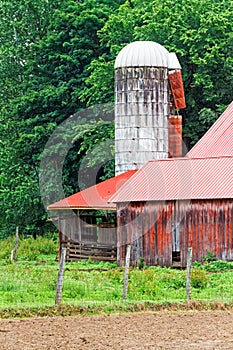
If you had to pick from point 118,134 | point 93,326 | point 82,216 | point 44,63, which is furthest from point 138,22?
point 93,326

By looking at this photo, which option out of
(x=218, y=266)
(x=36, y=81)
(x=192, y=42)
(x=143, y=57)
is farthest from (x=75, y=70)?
(x=218, y=266)

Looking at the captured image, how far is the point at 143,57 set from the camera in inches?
1415

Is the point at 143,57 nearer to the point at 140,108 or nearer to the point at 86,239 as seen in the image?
the point at 140,108

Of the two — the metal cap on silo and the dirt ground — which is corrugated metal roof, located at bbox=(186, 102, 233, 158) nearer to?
the metal cap on silo

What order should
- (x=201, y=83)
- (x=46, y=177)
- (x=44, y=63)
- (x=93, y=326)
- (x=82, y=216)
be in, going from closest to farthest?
(x=93, y=326) < (x=82, y=216) < (x=201, y=83) < (x=46, y=177) < (x=44, y=63)

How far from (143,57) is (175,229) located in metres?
10.3

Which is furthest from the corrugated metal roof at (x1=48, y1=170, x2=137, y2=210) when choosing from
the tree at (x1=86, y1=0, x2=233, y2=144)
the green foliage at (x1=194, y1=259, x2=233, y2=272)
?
the tree at (x1=86, y1=0, x2=233, y2=144)

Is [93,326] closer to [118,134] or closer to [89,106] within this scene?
[118,134]

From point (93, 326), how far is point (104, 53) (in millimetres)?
30886

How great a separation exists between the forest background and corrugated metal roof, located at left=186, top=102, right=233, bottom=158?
271 inches

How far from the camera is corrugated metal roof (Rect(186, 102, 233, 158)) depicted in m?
31.5

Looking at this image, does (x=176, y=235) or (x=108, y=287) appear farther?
(x=176, y=235)

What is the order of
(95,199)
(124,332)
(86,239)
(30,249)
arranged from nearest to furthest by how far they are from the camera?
(124,332)
(95,199)
(86,239)
(30,249)

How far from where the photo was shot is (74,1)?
49094 millimetres
